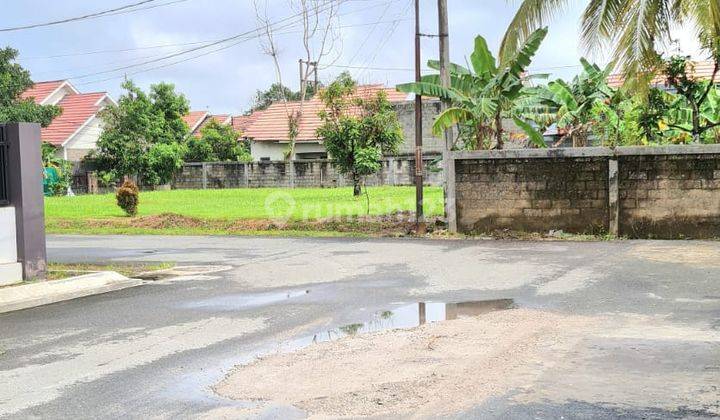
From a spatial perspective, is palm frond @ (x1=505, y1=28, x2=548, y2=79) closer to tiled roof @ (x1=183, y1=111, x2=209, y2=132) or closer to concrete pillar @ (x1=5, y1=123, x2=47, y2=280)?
concrete pillar @ (x1=5, y1=123, x2=47, y2=280)

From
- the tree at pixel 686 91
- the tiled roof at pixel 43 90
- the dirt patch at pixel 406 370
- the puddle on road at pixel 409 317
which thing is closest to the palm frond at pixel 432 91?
the tree at pixel 686 91

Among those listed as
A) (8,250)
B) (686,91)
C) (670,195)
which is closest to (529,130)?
(670,195)

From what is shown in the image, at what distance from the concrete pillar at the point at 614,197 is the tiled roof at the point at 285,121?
29.0 metres

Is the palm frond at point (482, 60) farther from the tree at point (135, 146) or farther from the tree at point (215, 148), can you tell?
the tree at point (215, 148)

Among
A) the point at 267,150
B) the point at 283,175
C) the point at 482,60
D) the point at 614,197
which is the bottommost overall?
the point at 614,197

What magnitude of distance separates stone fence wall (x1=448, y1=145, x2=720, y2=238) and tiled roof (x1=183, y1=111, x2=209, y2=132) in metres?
46.2

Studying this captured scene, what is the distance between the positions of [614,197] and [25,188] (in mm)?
11898

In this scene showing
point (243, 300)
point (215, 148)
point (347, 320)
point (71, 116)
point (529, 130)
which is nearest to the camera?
point (347, 320)

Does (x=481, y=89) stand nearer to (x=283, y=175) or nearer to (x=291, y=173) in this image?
(x=291, y=173)

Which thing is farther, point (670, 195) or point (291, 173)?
point (291, 173)

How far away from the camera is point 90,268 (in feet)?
42.6

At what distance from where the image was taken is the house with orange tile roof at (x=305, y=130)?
42.6 metres

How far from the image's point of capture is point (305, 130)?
45.5 metres

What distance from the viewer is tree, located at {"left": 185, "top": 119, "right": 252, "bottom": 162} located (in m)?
46.1
